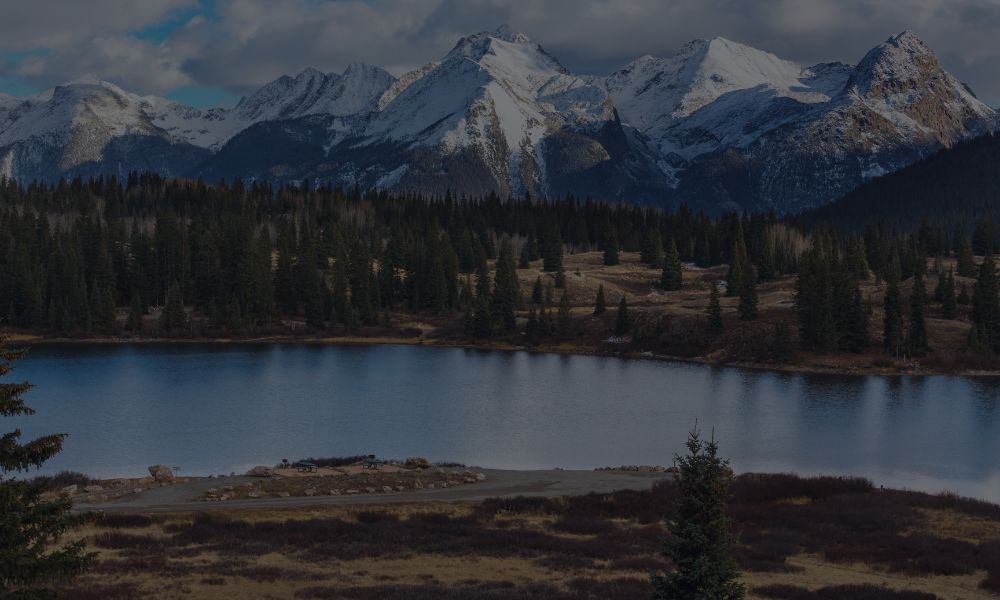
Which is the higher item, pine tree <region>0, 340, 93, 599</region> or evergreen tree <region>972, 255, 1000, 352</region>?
evergreen tree <region>972, 255, 1000, 352</region>

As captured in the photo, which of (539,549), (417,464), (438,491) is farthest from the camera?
(417,464)

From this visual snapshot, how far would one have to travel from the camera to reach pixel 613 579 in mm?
40906

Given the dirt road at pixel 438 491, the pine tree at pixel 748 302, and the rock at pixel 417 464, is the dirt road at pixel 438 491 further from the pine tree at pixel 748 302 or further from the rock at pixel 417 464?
the pine tree at pixel 748 302

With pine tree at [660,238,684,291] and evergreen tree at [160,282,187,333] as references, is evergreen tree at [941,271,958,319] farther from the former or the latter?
evergreen tree at [160,282,187,333]

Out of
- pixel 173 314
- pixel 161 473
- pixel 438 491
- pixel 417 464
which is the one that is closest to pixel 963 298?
pixel 417 464

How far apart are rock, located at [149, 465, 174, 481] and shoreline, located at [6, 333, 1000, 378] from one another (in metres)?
90.2

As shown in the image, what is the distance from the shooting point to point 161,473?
2485 inches

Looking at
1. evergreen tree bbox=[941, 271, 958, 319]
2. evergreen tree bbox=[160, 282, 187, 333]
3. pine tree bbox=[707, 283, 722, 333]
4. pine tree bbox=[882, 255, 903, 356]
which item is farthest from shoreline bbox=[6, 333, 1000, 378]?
evergreen tree bbox=[941, 271, 958, 319]

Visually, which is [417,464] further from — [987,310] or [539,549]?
[987,310]

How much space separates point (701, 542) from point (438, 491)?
33.8 m

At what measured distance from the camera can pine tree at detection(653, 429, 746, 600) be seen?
2753cm

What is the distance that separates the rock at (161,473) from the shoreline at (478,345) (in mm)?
90186

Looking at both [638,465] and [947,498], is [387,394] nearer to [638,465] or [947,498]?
[638,465]

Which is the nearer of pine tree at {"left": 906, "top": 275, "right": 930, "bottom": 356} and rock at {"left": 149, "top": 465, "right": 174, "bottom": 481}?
rock at {"left": 149, "top": 465, "right": 174, "bottom": 481}
